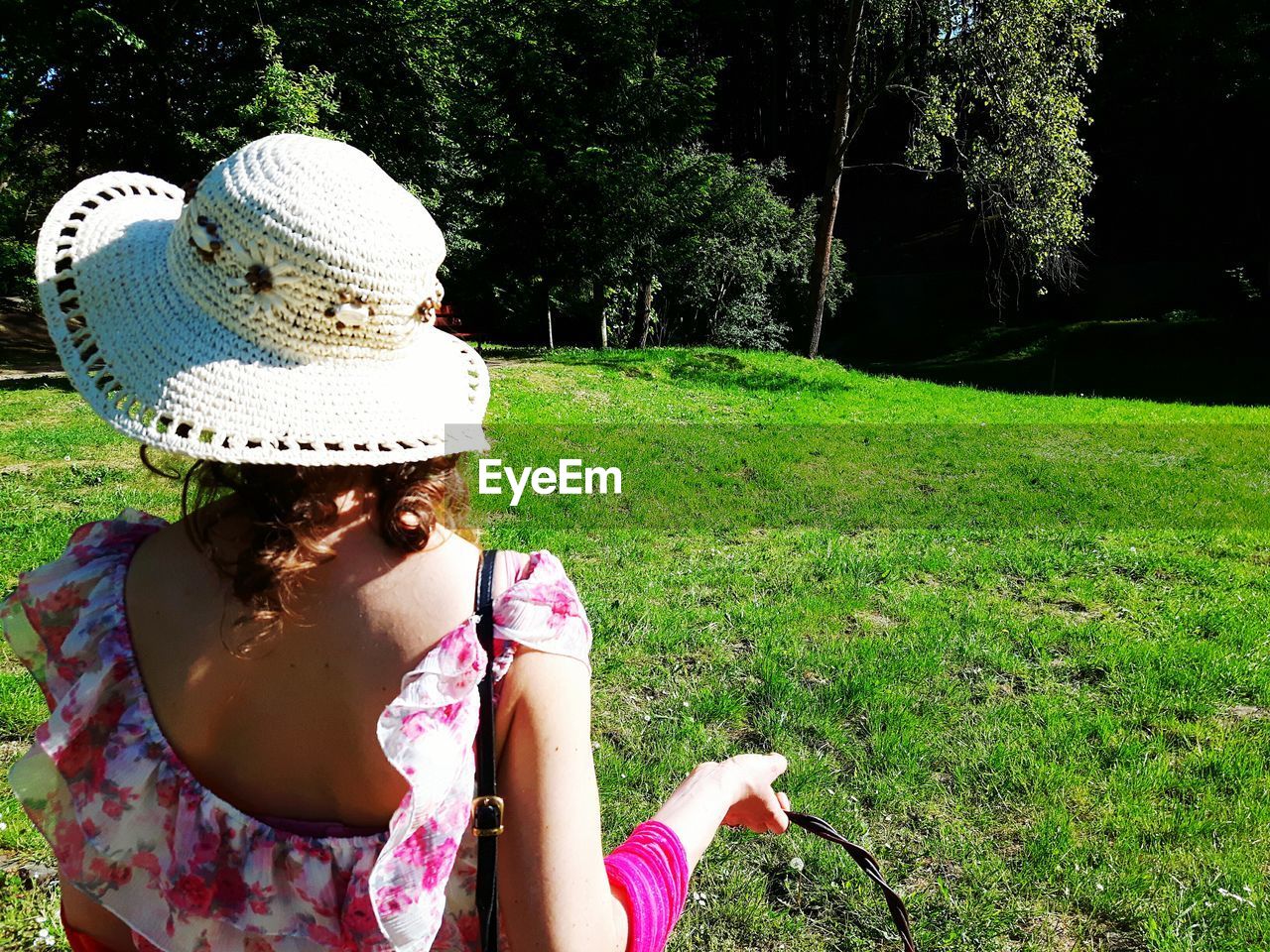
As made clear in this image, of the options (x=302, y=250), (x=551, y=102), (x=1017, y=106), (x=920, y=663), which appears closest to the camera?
(x=302, y=250)

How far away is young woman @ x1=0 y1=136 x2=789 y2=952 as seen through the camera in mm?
1140

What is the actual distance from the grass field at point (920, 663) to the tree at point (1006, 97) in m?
8.21

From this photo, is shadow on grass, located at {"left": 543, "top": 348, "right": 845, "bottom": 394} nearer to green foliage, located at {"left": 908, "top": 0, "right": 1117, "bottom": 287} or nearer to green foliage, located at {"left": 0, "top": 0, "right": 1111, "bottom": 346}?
green foliage, located at {"left": 0, "top": 0, "right": 1111, "bottom": 346}

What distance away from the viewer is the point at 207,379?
1.15m

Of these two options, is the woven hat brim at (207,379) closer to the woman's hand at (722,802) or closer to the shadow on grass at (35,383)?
the woman's hand at (722,802)

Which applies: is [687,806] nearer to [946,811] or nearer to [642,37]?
[946,811]

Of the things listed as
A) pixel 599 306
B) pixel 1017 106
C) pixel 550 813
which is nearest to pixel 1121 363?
pixel 1017 106

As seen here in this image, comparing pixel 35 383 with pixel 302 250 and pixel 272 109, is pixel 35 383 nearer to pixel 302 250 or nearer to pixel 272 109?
pixel 272 109

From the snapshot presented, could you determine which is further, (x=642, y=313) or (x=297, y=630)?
(x=642, y=313)

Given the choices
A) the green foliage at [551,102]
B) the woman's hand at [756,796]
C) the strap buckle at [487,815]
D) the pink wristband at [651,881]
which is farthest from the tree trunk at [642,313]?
the strap buckle at [487,815]

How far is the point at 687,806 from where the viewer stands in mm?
1715

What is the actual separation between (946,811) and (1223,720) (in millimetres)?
1716

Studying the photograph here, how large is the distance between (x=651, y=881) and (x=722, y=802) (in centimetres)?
33

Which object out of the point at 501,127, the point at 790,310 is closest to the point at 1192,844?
the point at 501,127
